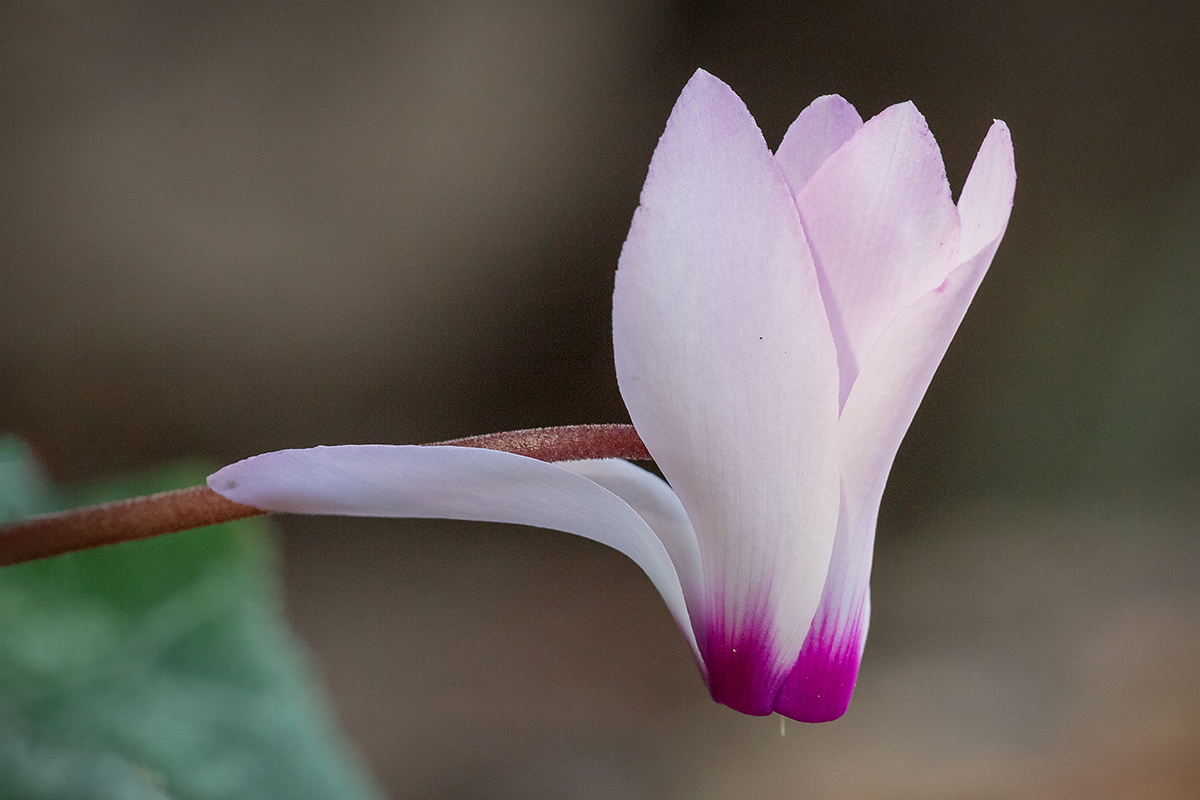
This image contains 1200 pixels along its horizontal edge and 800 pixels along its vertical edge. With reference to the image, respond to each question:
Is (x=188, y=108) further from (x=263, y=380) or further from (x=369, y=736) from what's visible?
(x=369, y=736)

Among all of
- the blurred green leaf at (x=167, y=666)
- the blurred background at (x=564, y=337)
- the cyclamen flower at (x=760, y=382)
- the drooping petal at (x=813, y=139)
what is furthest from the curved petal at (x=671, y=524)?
the blurred background at (x=564, y=337)

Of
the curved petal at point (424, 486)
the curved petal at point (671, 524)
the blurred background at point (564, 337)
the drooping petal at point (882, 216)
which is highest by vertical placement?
the drooping petal at point (882, 216)

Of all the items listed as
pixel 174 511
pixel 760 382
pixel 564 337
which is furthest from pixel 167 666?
pixel 564 337

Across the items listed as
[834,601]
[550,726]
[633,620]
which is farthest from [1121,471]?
[834,601]

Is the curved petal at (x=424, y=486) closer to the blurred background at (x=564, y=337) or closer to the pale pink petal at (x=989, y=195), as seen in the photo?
the pale pink petal at (x=989, y=195)

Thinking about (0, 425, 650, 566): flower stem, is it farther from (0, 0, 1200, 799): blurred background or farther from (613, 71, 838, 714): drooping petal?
(0, 0, 1200, 799): blurred background
